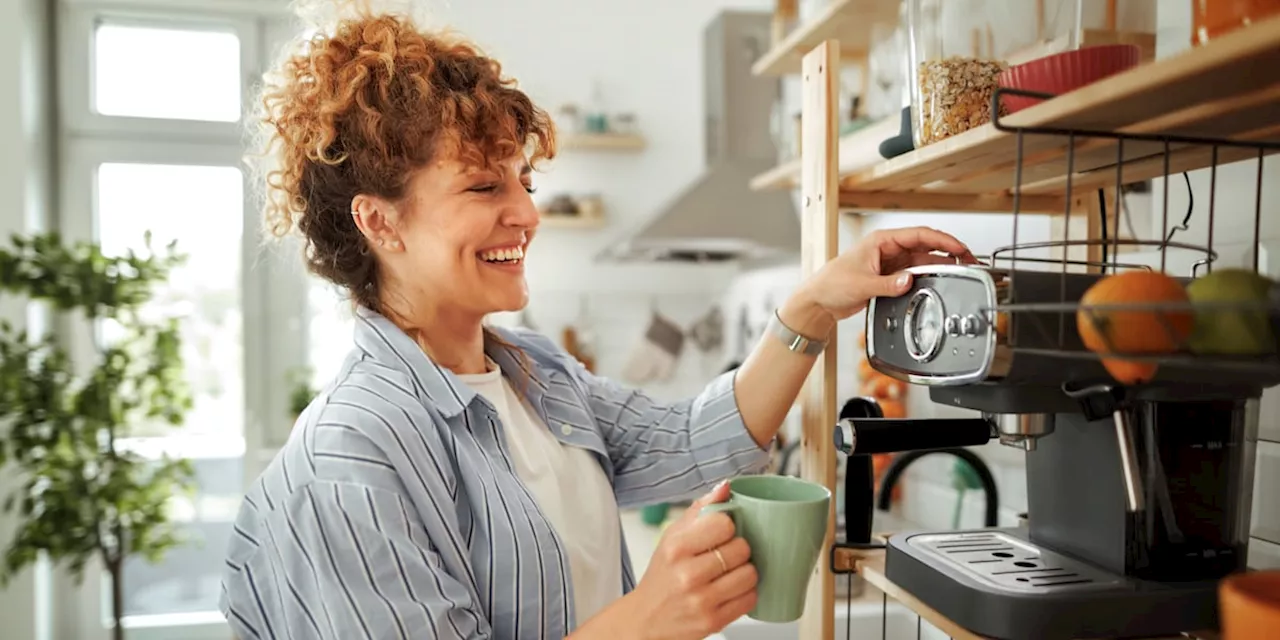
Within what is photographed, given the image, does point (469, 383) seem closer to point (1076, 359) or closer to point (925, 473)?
point (1076, 359)

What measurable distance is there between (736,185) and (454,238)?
1.56 meters

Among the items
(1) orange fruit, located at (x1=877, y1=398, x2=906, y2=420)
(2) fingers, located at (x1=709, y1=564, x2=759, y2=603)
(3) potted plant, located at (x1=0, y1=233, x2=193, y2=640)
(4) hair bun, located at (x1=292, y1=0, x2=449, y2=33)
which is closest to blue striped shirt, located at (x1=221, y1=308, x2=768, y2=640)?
(2) fingers, located at (x1=709, y1=564, x2=759, y2=603)

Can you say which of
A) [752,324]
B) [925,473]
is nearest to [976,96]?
[925,473]

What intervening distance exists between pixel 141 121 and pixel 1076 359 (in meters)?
3.21

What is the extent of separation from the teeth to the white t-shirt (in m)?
0.14

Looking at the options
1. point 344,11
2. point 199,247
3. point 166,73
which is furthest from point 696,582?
point 166,73

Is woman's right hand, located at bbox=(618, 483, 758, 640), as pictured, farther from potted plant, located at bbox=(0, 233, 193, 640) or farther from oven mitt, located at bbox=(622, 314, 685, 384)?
oven mitt, located at bbox=(622, 314, 685, 384)

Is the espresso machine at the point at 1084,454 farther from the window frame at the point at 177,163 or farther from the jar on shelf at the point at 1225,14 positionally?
the window frame at the point at 177,163

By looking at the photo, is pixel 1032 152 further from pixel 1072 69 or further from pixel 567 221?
pixel 567 221

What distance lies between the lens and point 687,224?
2.32m

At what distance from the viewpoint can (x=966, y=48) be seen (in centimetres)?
83

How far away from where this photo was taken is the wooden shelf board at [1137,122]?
45 centimetres

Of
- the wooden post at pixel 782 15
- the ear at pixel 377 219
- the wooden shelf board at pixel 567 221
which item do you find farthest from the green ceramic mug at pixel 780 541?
the wooden shelf board at pixel 567 221

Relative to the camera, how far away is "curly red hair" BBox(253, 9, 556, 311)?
890 millimetres
